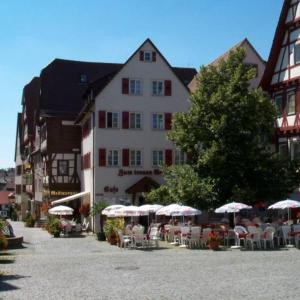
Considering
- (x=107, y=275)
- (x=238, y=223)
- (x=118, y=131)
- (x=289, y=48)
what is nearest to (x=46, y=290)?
(x=107, y=275)

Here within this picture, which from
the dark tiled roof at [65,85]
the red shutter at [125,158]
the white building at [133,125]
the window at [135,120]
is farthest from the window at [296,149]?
the dark tiled roof at [65,85]

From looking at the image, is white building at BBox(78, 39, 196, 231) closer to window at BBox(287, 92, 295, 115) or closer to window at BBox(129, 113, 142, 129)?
window at BBox(129, 113, 142, 129)

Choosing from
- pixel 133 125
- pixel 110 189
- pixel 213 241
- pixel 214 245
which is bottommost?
pixel 214 245

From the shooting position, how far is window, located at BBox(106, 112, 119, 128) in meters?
43.8

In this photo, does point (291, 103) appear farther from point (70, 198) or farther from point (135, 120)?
point (70, 198)

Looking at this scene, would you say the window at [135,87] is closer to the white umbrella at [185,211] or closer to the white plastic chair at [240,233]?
the white umbrella at [185,211]

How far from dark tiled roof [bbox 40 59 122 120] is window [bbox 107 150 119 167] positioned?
1488 cm

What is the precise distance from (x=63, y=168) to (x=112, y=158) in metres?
9.90

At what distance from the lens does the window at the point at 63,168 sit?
5210 centimetres

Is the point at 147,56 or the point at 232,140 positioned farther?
the point at 147,56

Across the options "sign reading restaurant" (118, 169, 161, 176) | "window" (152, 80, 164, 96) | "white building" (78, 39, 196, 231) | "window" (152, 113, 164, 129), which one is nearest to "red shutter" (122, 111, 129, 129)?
"white building" (78, 39, 196, 231)

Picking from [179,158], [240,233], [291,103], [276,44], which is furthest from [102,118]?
[240,233]

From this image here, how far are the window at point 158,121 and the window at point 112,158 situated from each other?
3.57 metres

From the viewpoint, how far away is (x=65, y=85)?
204 feet
